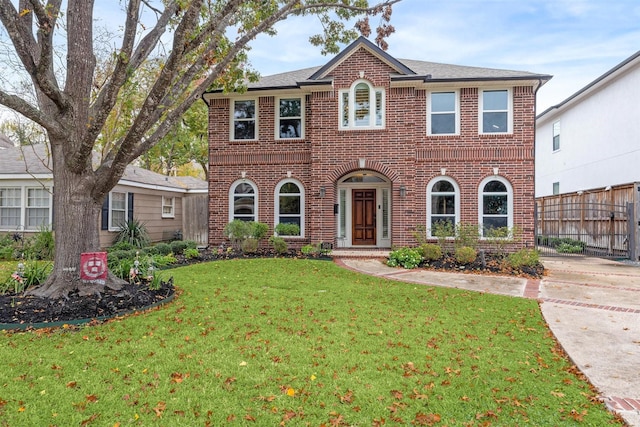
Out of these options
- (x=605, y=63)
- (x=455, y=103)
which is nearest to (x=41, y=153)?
(x=455, y=103)

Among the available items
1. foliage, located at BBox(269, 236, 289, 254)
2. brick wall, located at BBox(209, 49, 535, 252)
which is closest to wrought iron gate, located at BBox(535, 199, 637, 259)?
brick wall, located at BBox(209, 49, 535, 252)

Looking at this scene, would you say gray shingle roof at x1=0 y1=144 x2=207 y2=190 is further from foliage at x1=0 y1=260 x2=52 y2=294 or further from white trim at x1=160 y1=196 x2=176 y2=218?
foliage at x1=0 y1=260 x2=52 y2=294

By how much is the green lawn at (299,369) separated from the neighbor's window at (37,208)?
10.7m

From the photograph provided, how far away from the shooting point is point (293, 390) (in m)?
3.49

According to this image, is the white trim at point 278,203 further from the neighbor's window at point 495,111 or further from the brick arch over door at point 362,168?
the neighbor's window at point 495,111

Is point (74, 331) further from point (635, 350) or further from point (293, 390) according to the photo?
point (635, 350)

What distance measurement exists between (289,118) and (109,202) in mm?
7266

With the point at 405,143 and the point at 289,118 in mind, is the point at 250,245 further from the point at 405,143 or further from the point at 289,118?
the point at 405,143

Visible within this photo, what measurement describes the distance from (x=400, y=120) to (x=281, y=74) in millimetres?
5688

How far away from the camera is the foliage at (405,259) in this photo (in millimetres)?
10945

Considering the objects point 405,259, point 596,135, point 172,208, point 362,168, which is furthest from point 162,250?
point 596,135

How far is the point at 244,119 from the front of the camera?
548 inches

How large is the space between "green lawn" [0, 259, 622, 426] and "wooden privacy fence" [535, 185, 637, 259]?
341 inches

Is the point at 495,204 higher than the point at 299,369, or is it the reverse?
the point at 495,204
